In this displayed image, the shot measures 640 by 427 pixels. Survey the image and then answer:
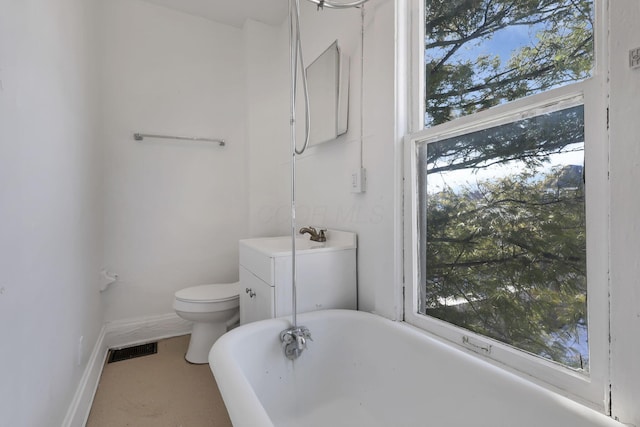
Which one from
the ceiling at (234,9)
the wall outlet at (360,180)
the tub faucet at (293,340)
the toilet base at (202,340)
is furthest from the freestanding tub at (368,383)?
the ceiling at (234,9)

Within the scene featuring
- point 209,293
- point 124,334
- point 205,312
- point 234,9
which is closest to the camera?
point 205,312

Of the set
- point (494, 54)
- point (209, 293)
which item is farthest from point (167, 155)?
point (494, 54)

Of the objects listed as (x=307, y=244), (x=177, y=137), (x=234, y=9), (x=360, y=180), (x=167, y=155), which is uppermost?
(x=234, y=9)

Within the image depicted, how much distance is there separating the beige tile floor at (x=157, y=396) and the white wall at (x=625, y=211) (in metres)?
1.44

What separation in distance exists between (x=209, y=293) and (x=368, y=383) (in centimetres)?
119

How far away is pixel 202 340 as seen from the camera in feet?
6.48

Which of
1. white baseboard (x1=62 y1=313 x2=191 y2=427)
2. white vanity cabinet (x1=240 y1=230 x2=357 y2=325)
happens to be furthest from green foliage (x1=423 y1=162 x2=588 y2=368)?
white baseboard (x1=62 y1=313 x2=191 y2=427)

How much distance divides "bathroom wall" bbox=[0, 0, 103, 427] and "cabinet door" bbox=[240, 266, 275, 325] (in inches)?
29.8

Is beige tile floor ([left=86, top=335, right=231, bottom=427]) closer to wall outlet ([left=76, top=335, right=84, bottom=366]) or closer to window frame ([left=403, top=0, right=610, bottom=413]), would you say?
wall outlet ([left=76, top=335, right=84, bottom=366])

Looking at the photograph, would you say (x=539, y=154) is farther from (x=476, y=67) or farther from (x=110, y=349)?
(x=110, y=349)

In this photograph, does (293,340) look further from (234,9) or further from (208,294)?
(234,9)

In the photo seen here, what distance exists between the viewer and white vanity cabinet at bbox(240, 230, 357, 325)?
1389 millimetres

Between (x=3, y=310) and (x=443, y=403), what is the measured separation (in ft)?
3.99

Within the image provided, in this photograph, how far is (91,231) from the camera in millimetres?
1794
